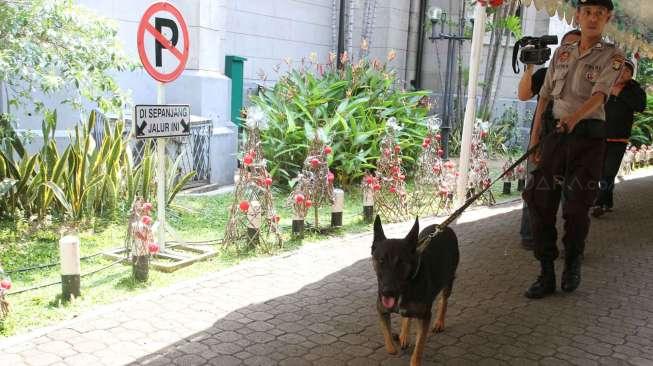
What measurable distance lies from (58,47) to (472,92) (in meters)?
4.33

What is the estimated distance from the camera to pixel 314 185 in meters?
6.93

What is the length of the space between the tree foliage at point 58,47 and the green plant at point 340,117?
133 inches

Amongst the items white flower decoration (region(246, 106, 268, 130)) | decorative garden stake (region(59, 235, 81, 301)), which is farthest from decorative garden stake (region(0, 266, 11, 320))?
white flower decoration (region(246, 106, 268, 130))

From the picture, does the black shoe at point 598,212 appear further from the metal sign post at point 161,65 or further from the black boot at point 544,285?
the metal sign post at point 161,65

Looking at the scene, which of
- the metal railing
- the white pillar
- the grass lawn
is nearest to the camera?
the grass lawn

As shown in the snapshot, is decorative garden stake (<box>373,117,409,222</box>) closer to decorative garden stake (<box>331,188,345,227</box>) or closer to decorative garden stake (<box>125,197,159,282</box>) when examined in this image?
decorative garden stake (<box>331,188,345,227</box>)

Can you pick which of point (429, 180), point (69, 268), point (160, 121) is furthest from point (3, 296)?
point (429, 180)

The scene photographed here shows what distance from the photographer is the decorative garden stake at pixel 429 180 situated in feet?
26.9

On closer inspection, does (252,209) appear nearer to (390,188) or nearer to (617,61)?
(390,188)

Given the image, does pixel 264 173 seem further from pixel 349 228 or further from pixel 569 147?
pixel 569 147

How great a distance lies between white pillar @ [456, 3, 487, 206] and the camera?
6.32 m

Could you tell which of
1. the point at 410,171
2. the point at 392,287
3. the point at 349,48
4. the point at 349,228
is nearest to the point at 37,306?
the point at 392,287

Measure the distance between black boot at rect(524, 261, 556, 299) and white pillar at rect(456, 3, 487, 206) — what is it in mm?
2111

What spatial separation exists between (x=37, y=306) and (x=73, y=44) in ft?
7.54
